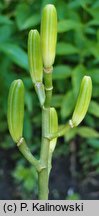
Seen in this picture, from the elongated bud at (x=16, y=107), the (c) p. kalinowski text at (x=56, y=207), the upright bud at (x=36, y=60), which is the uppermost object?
the upright bud at (x=36, y=60)

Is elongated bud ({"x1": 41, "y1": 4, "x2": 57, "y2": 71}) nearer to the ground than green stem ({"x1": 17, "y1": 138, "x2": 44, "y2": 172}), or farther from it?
farther from it

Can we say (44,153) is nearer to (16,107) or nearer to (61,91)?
(16,107)

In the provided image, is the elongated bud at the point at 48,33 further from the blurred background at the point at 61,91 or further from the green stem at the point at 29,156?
the blurred background at the point at 61,91

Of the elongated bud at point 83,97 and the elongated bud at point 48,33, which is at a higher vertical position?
the elongated bud at point 48,33

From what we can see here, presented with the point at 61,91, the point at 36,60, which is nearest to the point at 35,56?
the point at 36,60

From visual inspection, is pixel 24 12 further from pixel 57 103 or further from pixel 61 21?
pixel 57 103

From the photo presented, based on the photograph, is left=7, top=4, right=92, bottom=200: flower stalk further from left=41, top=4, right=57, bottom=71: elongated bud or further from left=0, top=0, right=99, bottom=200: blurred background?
left=0, top=0, right=99, bottom=200: blurred background

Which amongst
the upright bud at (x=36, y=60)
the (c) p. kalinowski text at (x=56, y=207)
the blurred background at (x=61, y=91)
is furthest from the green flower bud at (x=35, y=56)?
the blurred background at (x=61, y=91)

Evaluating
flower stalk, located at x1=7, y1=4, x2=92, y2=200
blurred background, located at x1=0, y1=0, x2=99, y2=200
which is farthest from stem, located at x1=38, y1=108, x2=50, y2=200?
blurred background, located at x1=0, y1=0, x2=99, y2=200
